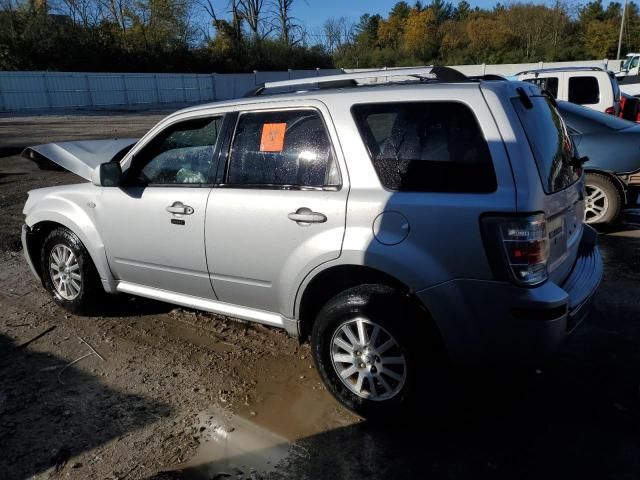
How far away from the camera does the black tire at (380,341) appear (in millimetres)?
2883

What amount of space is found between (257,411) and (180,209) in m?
1.44

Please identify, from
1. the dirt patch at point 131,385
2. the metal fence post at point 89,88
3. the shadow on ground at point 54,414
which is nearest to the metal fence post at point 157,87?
the metal fence post at point 89,88

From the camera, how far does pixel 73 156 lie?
474 centimetres

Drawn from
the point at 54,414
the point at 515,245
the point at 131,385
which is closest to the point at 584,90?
the point at 515,245

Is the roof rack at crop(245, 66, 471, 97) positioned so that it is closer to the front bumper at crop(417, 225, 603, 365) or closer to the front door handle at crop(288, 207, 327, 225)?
the front door handle at crop(288, 207, 327, 225)

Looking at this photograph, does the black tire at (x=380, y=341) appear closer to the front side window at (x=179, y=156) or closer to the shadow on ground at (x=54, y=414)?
the shadow on ground at (x=54, y=414)

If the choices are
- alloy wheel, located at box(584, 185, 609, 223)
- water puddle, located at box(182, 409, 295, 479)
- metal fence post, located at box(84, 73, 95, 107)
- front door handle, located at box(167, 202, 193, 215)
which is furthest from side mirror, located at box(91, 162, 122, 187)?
metal fence post, located at box(84, 73, 95, 107)

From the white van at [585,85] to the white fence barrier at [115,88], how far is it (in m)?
19.2

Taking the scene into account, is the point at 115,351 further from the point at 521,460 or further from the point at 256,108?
the point at 521,460

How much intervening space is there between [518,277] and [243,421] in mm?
1765

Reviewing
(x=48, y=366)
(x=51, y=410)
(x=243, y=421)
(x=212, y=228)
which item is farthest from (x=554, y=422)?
(x=48, y=366)

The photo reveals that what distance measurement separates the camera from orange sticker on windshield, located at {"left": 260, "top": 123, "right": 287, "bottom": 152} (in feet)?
11.0

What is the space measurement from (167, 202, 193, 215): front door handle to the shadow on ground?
1239 mm

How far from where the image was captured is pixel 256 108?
3.51m
